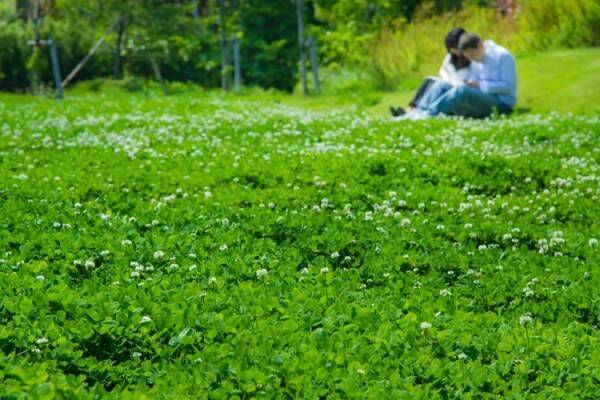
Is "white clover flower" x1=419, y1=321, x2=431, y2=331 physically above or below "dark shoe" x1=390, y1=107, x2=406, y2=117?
above

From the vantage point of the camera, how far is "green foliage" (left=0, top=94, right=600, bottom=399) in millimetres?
4527

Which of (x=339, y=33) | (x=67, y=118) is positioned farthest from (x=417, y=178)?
(x=339, y=33)

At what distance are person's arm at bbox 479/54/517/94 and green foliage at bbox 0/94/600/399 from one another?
3.79 meters

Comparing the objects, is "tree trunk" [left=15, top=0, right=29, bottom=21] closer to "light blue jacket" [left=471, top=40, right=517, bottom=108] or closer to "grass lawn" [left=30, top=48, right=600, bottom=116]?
"grass lawn" [left=30, top=48, right=600, bottom=116]

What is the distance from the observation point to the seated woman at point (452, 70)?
17.0 m

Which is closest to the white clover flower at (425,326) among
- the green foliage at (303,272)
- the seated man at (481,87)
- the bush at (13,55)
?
the green foliage at (303,272)

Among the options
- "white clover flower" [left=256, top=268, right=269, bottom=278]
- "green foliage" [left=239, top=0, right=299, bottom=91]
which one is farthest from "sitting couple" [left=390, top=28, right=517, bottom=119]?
"green foliage" [left=239, top=0, right=299, bottom=91]

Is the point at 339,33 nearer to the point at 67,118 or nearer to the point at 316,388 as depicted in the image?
the point at 67,118

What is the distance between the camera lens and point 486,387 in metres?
4.50

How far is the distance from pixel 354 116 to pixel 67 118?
6576 millimetres

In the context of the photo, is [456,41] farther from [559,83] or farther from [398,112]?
[559,83]

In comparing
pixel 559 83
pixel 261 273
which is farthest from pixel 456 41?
pixel 261 273

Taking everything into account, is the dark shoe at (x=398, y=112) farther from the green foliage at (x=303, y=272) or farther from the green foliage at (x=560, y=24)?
the green foliage at (x=560, y=24)

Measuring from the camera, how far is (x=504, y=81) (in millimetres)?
16391
